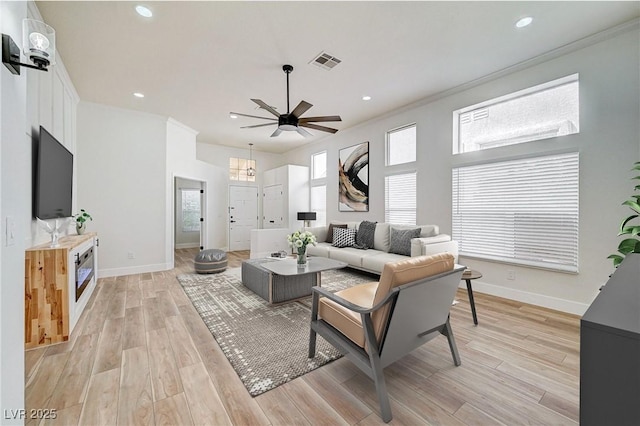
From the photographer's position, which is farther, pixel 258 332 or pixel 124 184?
pixel 124 184

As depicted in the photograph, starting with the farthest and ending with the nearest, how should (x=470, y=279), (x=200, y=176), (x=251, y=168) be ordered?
(x=251, y=168) < (x=200, y=176) < (x=470, y=279)

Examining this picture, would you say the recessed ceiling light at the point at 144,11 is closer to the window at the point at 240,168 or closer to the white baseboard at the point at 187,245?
the window at the point at 240,168

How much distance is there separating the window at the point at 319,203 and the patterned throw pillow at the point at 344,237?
5.65 ft

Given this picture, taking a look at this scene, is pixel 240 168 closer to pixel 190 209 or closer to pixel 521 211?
pixel 190 209

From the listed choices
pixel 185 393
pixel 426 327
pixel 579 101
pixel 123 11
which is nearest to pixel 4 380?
pixel 185 393

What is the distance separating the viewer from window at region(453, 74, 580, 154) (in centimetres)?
308

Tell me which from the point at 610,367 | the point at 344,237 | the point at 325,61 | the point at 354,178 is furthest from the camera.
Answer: the point at 354,178

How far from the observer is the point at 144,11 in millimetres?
2381

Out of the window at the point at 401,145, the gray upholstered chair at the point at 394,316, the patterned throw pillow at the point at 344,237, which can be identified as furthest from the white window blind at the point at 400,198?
the gray upholstered chair at the point at 394,316

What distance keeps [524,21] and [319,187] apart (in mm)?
5031

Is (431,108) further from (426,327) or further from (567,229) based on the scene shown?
(426,327)

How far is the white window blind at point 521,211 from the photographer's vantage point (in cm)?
304

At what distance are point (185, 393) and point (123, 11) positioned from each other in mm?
3227

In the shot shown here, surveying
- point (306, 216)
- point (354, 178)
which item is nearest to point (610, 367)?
point (354, 178)
